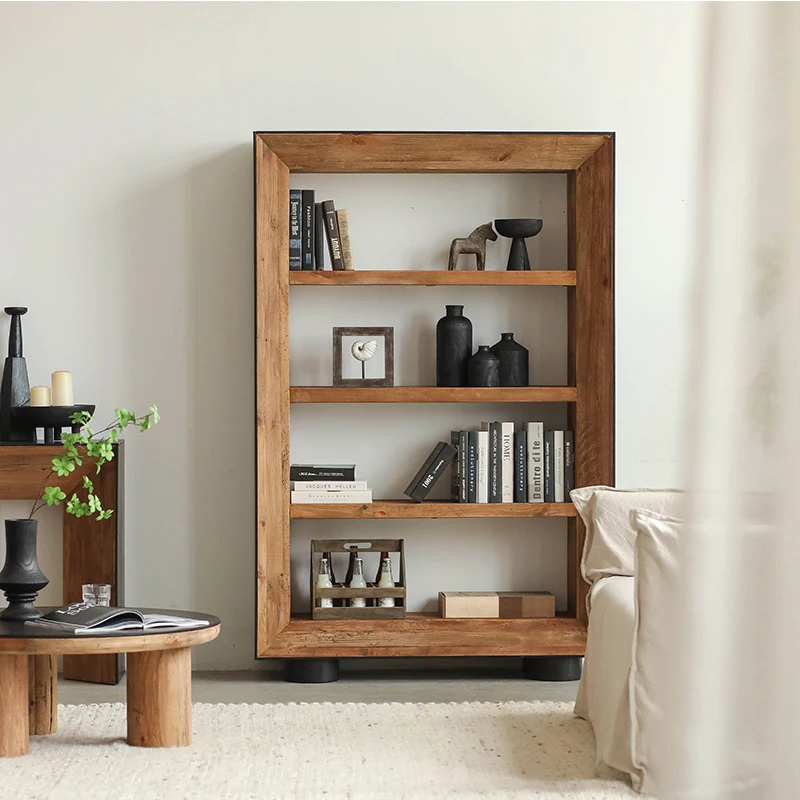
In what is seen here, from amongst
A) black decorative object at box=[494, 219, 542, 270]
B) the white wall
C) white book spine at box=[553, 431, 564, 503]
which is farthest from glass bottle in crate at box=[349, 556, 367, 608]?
black decorative object at box=[494, 219, 542, 270]

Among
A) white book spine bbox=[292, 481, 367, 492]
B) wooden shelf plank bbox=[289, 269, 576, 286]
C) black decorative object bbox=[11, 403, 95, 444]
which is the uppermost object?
wooden shelf plank bbox=[289, 269, 576, 286]

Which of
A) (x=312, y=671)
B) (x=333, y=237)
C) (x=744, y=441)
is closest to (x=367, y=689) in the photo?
(x=312, y=671)

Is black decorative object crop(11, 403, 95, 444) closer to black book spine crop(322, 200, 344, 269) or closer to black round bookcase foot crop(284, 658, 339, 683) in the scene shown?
black book spine crop(322, 200, 344, 269)

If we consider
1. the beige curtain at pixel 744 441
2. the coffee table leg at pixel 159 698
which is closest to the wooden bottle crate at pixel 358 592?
the coffee table leg at pixel 159 698

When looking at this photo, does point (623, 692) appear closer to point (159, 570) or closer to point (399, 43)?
point (159, 570)

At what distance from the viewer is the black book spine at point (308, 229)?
11.8ft

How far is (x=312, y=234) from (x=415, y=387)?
2.19 feet

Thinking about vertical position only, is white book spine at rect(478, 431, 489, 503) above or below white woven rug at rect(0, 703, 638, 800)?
above

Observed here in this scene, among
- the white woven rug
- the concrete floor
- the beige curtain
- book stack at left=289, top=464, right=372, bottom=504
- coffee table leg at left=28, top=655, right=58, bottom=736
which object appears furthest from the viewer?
book stack at left=289, top=464, right=372, bottom=504

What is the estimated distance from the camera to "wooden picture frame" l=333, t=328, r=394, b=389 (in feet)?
12.0

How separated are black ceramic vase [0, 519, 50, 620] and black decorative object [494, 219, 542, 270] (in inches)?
75.4

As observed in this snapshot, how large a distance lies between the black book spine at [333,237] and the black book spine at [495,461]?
0.82 meters

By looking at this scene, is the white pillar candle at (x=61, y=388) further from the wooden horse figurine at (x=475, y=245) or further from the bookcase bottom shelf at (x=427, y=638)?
the wooden horse figurine at (x=475, y=245)

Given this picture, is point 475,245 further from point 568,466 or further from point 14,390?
point 14,390
